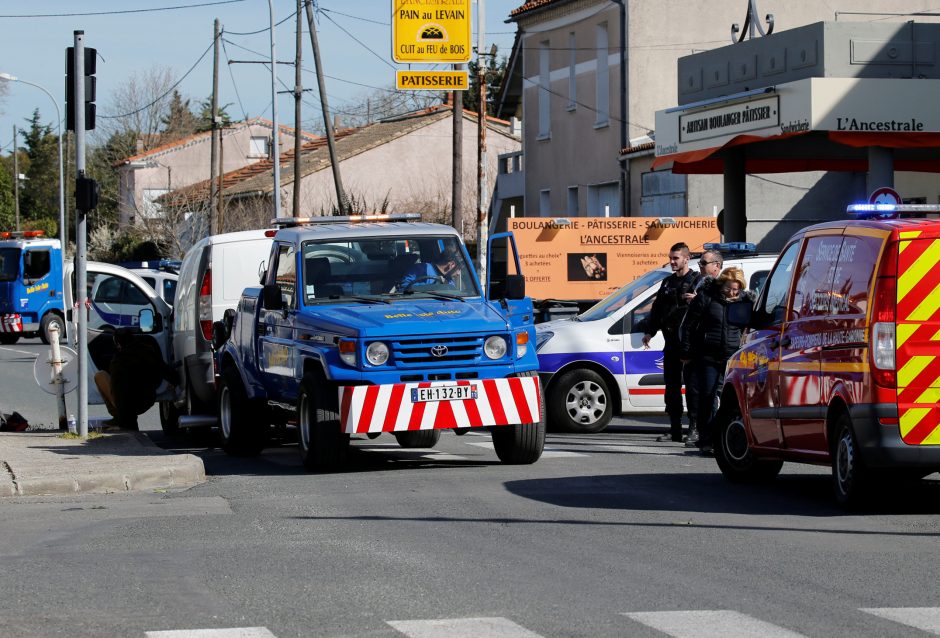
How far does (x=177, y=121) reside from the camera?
124188 millimetres

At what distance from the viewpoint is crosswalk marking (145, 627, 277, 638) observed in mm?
6484

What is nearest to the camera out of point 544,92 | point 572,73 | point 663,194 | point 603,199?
point 663,194

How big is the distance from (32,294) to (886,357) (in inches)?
1369

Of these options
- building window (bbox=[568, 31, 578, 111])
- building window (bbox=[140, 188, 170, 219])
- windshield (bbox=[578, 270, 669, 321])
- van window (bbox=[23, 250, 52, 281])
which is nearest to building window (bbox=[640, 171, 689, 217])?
building window (bbox=[568, 31, 578, 111])

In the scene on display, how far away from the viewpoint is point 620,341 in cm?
1720

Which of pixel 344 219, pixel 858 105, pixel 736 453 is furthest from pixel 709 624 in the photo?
pixel 858 105

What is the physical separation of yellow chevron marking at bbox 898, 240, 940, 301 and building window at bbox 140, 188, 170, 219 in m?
61.5

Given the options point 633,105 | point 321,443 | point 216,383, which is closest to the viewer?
point 321,443

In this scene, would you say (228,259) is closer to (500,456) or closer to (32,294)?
(500,456)

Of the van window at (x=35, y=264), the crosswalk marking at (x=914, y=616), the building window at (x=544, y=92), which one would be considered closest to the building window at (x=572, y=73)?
the building window at (x=544, y=92)

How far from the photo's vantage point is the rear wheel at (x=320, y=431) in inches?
500

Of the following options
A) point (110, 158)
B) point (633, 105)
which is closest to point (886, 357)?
point (633, 105)

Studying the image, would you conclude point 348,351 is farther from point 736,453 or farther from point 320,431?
point 736,453

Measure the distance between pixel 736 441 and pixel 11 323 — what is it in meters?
32.4
